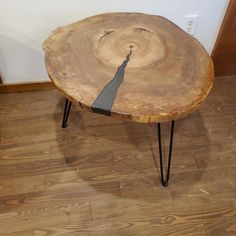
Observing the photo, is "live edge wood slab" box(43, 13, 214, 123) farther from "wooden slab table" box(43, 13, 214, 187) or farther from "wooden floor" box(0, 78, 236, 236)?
"wooden floor" box(0, 78, 236, 236)

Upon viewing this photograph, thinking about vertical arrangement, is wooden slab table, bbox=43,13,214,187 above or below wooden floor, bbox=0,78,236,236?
above

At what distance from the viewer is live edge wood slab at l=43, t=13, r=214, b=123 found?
0.75 m

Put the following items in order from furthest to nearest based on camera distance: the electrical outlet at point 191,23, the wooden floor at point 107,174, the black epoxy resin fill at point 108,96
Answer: the electrical outlet at point 191,23 → the wooden floor at point 107,174 → the black epoxy resin fill at point 108,96

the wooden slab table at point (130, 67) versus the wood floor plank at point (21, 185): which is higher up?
the wooden slab table at point (130, 67)

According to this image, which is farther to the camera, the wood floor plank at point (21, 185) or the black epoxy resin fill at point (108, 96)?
the wood floor plank at point (21, 185)

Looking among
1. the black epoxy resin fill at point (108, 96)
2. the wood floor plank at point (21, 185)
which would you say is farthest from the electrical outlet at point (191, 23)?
the wood floor plank at point (21, 185)

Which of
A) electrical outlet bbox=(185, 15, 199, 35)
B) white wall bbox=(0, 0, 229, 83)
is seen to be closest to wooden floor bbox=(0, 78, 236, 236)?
white wall bbox=(0, 0, 229, 83)

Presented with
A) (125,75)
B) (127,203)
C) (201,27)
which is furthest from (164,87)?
(201,27)

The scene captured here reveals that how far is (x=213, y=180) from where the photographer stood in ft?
3.84

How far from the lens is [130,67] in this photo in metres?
0.83

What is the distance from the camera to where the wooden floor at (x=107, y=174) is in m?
1.05

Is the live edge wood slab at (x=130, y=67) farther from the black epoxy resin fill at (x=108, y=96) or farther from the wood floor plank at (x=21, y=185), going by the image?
the wood floor plank at (x=21, y=185)

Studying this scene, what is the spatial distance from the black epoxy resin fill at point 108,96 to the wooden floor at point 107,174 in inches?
19.2

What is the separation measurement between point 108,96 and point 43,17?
1.94 ft
